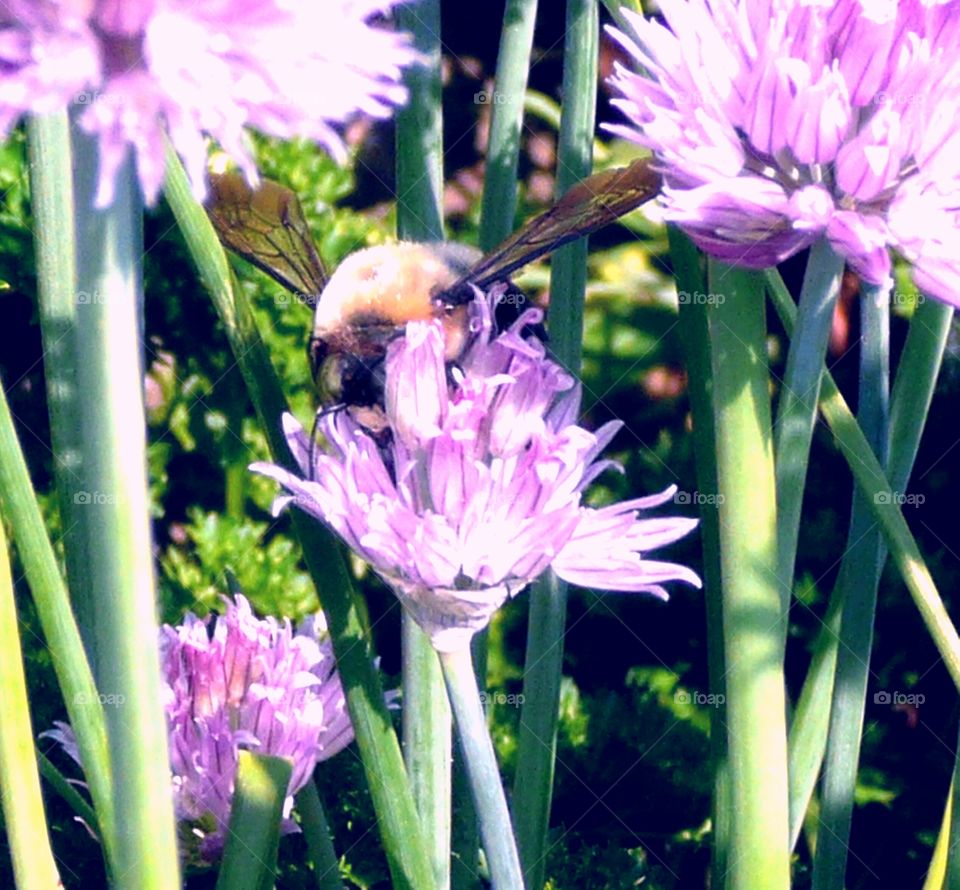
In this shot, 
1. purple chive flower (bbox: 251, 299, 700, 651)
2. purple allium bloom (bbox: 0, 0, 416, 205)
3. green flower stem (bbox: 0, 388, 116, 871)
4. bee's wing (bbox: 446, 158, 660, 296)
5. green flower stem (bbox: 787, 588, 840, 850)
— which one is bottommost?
green flower stem (bbox: 787, 588, 840, 850)

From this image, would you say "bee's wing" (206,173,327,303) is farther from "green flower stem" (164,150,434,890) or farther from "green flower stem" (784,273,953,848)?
"green flower stem" (784,273,953,848)

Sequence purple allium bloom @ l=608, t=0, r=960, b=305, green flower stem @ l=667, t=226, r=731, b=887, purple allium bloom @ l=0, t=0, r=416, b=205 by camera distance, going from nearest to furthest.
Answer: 1. purple allium bloom @ l=0, t=0, r=416, b=205
2. purple allium bloom @ l=608, t=0, r=960, b=305
3. green flower stem @ l=667, t=226, r=731, b=887

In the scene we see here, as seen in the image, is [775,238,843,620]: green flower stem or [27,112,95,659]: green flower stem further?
[27,112,95,659]: green flower stem

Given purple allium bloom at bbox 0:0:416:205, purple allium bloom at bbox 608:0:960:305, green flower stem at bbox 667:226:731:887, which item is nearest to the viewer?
purple allium bloom at bbox 0:0:416:205

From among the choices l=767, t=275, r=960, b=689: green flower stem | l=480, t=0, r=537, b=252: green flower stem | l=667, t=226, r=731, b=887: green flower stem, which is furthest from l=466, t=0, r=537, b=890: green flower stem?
l=767, t=275, r=960, b=689: green flower stem

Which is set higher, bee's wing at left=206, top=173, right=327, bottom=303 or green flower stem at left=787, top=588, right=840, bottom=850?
bee's wing at left=206, top=173, right=327, bottom=303

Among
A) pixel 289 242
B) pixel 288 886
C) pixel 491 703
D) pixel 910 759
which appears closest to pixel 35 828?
pixel 289 242

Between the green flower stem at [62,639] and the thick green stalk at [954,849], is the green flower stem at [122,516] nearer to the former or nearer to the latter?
the green flower stem at [62,639]
